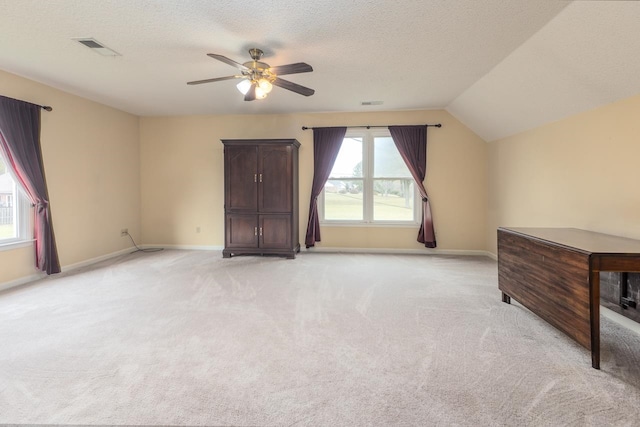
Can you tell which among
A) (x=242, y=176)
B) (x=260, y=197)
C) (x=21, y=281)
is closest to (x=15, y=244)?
(x=21, y=281)

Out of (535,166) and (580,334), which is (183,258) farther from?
(535,166)

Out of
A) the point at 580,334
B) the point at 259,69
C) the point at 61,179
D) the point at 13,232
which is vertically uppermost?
the point at 259,69

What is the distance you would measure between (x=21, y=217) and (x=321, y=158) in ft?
13.7

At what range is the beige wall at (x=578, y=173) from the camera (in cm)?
253

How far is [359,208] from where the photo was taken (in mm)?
5406

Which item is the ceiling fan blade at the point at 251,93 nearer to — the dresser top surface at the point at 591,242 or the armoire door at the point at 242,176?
the armoire door at the point at 242,176

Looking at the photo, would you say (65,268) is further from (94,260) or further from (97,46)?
(97,46)

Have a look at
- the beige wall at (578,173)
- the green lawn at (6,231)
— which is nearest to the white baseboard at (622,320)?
the beige wall at (578,173)

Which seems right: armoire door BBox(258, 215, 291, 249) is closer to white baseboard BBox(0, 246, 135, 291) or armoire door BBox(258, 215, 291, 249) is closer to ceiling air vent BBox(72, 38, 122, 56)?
white baseboard BBox(0, 246, 135, 291)

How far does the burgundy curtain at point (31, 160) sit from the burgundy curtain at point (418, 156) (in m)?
4.99

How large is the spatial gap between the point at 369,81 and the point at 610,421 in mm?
3649

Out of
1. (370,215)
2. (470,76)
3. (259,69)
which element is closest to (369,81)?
(470,76)

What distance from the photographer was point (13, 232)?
3590mm

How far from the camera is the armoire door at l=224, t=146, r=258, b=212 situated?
4.86 m
